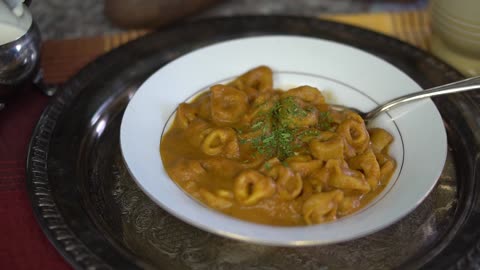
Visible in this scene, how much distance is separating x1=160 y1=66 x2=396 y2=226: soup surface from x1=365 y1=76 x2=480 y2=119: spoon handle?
0.14m

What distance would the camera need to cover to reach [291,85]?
8.67 feet

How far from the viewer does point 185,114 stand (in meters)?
2.34

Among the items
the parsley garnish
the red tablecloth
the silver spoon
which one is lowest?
the red tablecloth

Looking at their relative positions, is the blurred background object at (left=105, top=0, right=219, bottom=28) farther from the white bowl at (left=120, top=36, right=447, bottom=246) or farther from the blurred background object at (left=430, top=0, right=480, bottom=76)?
the blurred background object at (left=430, top=0, right=480, bottom=76)

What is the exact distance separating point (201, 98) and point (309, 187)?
0.76 meters

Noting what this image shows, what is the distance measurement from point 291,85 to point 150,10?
4.09 ft

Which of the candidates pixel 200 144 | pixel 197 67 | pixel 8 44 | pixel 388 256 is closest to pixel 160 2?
pixel 197 67

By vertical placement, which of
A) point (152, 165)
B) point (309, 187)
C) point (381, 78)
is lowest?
point (152, 165)

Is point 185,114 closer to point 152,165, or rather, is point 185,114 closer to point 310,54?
point 152,165

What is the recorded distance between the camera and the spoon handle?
2281mm

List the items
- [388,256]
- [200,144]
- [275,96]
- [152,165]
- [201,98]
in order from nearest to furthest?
1. [388,256]
2. [152,165]
3. [200,144]
4. [275,96]
5. [201,98]

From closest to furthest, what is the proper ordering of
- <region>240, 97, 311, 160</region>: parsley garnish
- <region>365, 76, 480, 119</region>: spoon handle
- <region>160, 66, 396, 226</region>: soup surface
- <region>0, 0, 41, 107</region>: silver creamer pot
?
<region>160, 66, 396, 226</region>: soup surface < <region>240, 97, 311, 160</region>: parsley garnish < <region>365, 76, 480, 119</region>: spoon handle < <region>0, 0, 41, 107</region>: silver creamer pot

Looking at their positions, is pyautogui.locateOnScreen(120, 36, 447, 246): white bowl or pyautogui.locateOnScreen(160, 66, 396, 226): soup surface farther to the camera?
pyautogui.locateOnScreen(160, 66, 396, 226): soup surface

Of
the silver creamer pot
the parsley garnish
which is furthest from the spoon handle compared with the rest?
the silver creamer pot
